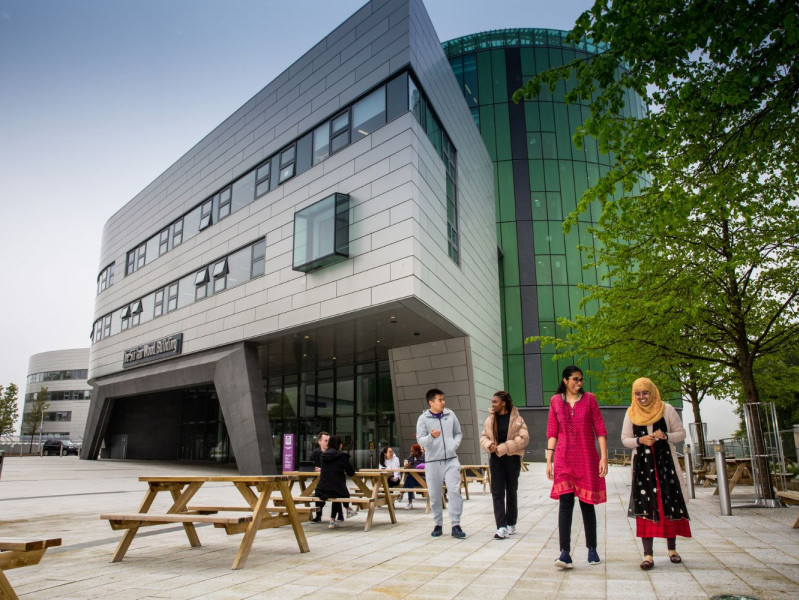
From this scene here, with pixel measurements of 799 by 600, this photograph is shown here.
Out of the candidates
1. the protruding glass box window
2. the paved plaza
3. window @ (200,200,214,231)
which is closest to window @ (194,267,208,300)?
window @ (200,200,214,231)

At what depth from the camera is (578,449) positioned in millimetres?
5164

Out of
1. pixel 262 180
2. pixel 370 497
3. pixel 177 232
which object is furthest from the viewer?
pixel 177 232

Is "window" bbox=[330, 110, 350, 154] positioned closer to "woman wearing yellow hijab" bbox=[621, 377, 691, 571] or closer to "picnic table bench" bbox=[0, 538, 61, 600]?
"woman wearing yellow hijab" bbox=[621, 377, 691, 571]

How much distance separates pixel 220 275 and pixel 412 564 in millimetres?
18999

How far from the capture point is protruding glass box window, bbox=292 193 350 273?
1678 centimetres

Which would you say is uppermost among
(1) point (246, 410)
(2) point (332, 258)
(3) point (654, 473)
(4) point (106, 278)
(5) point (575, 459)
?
(4) point (106, 278)

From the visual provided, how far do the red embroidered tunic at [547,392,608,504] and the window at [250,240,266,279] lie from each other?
53.4 feet

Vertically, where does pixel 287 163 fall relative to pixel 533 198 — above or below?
below

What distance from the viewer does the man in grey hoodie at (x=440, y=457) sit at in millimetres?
7039

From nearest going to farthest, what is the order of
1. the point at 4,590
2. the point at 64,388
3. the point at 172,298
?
the point at 4,590, the point at 172,298, the point at 64,388

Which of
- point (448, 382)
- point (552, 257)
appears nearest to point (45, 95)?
point (448, 382)

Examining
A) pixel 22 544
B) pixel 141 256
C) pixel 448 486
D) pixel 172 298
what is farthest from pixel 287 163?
pixel 22 544

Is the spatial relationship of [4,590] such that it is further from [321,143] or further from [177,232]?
[177,232]

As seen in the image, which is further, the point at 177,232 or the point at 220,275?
the point at 177,232
